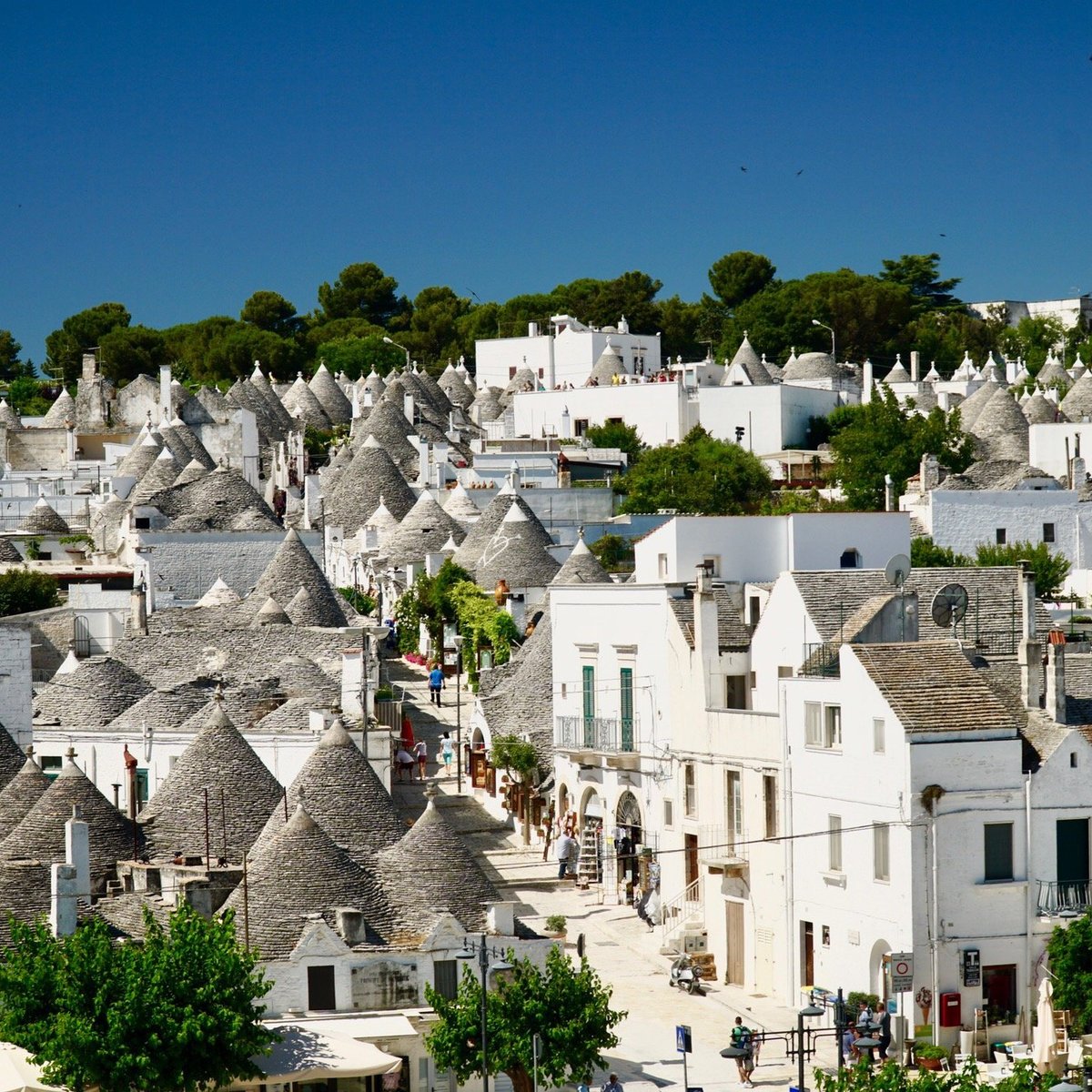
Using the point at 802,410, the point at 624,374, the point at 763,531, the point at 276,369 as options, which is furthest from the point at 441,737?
the point at 276,369

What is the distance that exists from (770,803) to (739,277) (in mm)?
92618

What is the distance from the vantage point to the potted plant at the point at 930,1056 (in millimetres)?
29256

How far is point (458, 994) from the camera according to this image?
92.2 feet

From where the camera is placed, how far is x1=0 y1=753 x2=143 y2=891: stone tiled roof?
1328 inches

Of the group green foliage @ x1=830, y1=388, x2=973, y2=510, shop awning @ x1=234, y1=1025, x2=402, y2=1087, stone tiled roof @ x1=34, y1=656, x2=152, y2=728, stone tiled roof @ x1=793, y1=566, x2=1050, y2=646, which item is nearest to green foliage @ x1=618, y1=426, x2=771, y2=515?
green foliage @ x1=830, y1=388, x2=973, y2=510

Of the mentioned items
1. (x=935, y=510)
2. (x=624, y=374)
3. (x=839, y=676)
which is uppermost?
(x=624, y=374)

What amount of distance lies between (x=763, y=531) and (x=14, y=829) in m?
13.4

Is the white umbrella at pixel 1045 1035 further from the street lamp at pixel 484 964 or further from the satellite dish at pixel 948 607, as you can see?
the satellite dish at pixel 948 607

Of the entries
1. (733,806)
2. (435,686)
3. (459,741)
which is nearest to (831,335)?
(435,686)

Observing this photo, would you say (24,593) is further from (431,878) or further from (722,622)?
(431,878)

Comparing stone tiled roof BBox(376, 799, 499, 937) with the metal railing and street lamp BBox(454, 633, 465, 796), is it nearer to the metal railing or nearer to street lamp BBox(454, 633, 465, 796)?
the metal railing

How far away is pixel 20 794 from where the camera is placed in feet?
118

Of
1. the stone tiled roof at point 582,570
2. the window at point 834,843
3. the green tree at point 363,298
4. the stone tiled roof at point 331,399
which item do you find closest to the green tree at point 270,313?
the green tree at point 363,298

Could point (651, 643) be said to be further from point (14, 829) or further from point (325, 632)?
point (325, 632)
